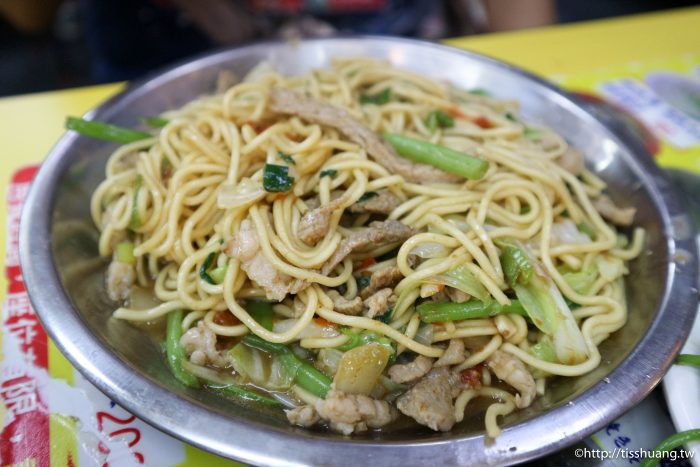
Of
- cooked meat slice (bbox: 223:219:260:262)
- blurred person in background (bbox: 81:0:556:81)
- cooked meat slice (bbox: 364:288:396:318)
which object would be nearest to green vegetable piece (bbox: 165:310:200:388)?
cooked meat slice (bbox: 223:219:260:262)

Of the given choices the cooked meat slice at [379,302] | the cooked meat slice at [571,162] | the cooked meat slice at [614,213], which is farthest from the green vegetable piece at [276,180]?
the cooked meat slice at [614,213]

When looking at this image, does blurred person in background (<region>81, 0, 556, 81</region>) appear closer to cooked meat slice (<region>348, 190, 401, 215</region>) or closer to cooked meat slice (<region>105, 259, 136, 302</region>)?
cooked meat slice (<region>348, 190, 401, 215</region>)

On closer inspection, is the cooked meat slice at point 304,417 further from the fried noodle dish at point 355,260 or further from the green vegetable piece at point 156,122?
the green vegetable piece at point 156,122

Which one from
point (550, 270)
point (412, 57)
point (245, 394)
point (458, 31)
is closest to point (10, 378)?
point (245, 394)

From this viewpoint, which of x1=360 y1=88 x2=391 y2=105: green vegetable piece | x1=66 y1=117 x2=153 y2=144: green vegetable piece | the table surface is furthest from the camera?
the table surface

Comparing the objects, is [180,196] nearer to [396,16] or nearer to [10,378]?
[10,378]

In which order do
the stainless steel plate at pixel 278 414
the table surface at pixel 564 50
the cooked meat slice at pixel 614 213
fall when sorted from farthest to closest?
1. the table surface at pixel 564 50
2. the cooked meat slice at pixel 614 213
3. the stainless steel plate at pixel 278 414
